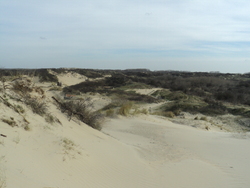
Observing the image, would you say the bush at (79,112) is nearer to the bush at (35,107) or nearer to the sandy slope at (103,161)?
the sandy slope at (103,161)

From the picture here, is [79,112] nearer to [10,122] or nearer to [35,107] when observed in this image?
[35,107]

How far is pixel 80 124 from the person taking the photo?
8.72 m

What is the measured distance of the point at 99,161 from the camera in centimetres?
594

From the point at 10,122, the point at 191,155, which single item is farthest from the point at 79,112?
the point at 191,155

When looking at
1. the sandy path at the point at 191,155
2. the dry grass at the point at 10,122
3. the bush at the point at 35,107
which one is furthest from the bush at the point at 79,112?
the dry grass at the point at 10,122

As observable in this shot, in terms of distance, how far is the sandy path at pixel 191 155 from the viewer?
5859mm

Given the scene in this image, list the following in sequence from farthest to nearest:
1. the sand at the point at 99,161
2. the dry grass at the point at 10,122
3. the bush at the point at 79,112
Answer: the bush at the point at 79,112, the dry grass at the point at 10,122, the sand at the point at 99,161

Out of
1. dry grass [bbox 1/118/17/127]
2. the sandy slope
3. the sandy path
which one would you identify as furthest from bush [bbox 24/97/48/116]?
the sandy path

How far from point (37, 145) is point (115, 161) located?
2.12m

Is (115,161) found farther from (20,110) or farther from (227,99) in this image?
(227,99)

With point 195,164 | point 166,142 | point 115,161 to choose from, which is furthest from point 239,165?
point 115,161

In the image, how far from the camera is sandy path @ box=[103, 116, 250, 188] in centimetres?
586

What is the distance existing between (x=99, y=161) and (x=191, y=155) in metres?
3.71

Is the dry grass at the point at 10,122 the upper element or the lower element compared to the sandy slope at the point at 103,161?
upper
